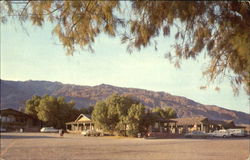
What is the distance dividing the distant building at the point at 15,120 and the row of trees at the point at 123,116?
30933mm

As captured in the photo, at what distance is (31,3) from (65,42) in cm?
→ 143

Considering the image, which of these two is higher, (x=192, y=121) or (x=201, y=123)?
(x=192, y=121)

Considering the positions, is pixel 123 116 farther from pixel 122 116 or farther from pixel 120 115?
pixel 120 115

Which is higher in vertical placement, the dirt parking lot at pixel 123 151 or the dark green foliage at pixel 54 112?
the dark green foliage at pixel 54 112

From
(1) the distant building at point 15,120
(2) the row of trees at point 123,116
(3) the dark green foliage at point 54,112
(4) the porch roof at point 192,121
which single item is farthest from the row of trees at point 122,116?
(1) the distant building at point 15,120

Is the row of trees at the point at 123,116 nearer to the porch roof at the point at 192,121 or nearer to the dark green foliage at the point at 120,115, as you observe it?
the dark green foliage at the point at 120,115

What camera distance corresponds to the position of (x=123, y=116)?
153ft

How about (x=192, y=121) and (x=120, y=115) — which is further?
(x=192, y=121)

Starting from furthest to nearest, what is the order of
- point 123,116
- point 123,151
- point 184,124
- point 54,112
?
point 54,112 < point 184,124 < point 123,116 < point 123,151

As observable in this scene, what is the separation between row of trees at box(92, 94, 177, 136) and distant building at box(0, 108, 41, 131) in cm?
3093

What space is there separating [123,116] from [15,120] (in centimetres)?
4271

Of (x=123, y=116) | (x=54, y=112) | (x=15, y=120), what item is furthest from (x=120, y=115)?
(x=15, y=120)

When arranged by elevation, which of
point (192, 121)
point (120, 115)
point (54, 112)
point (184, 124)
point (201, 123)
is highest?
point (54, 112)

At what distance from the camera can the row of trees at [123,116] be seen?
45062 mm
